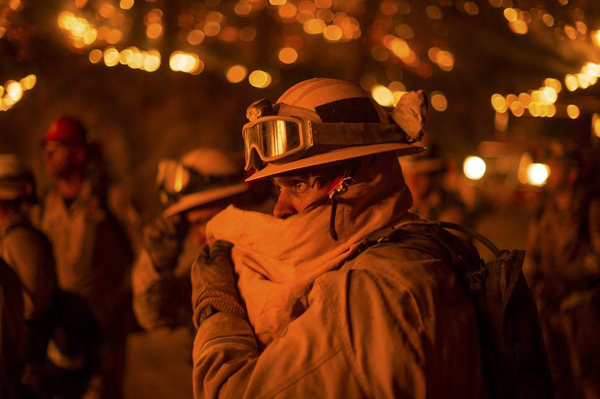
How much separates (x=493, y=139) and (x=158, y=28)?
19.3 meters

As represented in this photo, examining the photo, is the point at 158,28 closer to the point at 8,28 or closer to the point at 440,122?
the point at 8,28

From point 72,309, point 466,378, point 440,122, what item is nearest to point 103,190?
point 72,309

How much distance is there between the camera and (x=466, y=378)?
5.97ft

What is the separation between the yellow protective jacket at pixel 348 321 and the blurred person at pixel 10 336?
148cm

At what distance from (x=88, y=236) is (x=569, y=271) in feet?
15.6

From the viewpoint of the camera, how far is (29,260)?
3.41 meters

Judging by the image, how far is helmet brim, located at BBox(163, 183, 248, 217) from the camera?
3650 mm

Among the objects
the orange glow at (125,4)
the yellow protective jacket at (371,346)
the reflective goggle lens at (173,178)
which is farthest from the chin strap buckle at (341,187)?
the orange glow at (125,4)

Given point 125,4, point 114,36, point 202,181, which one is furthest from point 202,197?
point 114,36

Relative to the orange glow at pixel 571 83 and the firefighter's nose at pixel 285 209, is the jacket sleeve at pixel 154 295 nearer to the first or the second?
the firefighter's nose at pixel 285 209

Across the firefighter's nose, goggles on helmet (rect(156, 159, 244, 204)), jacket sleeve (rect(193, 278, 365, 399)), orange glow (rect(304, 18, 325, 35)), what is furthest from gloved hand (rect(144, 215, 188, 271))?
orange glow (rect(304, 18, 325, 35))

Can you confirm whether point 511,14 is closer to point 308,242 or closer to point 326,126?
point 326,126

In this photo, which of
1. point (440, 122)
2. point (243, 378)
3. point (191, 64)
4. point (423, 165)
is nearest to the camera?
point (243, 378)

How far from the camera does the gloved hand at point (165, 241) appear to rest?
3445 mm
